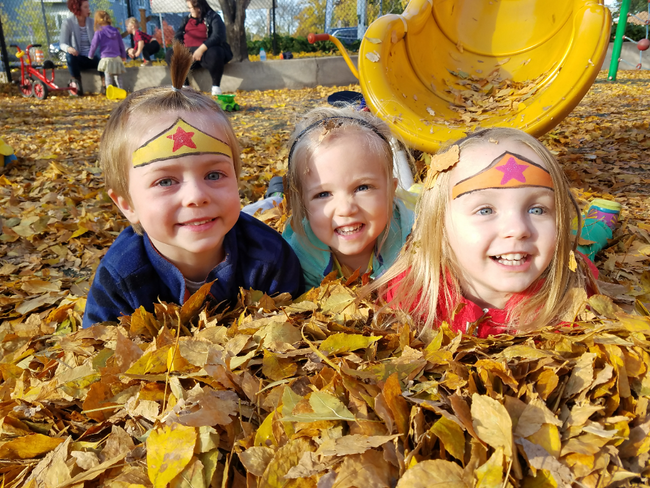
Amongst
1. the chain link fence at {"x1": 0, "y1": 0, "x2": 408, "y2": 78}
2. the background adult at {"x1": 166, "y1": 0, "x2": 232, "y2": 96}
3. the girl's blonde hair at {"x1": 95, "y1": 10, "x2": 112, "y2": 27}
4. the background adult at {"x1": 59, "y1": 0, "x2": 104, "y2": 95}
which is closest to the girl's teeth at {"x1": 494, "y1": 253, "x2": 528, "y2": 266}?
the background adult at {"x1": 166, "y1": 0, "x2": 232, "y2": 96}

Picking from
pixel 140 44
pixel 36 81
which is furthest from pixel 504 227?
pixel 140 44

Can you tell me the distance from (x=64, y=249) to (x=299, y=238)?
164 cm

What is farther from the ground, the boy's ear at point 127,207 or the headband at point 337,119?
the headband at point 337,119

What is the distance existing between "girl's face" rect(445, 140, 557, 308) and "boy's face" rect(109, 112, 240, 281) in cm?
90

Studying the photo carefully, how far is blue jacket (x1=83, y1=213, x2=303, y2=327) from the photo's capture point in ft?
6.40

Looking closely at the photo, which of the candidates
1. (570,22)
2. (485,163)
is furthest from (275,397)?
(570,22)

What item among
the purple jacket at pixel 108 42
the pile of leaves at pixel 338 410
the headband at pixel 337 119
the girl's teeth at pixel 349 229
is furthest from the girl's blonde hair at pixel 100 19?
the pile of leaves at pixel 338 410

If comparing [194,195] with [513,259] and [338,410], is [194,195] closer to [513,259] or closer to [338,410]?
[338,410]

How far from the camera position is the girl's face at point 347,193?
213 cm

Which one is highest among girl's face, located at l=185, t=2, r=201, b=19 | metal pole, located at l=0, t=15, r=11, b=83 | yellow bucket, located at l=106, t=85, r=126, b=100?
girl's face, located at l=185, t=2, r=201, b=19

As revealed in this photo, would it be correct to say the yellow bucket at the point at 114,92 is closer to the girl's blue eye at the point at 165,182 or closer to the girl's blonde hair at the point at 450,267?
the girl's blue eye at the point at 165,182

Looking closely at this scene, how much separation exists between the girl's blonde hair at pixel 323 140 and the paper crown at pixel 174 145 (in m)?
0.58

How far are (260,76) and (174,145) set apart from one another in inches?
423

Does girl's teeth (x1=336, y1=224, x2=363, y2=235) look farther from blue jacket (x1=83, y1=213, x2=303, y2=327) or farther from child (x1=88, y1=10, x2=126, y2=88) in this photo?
child (x1=88, y1=10, x2=126, y2=88)
